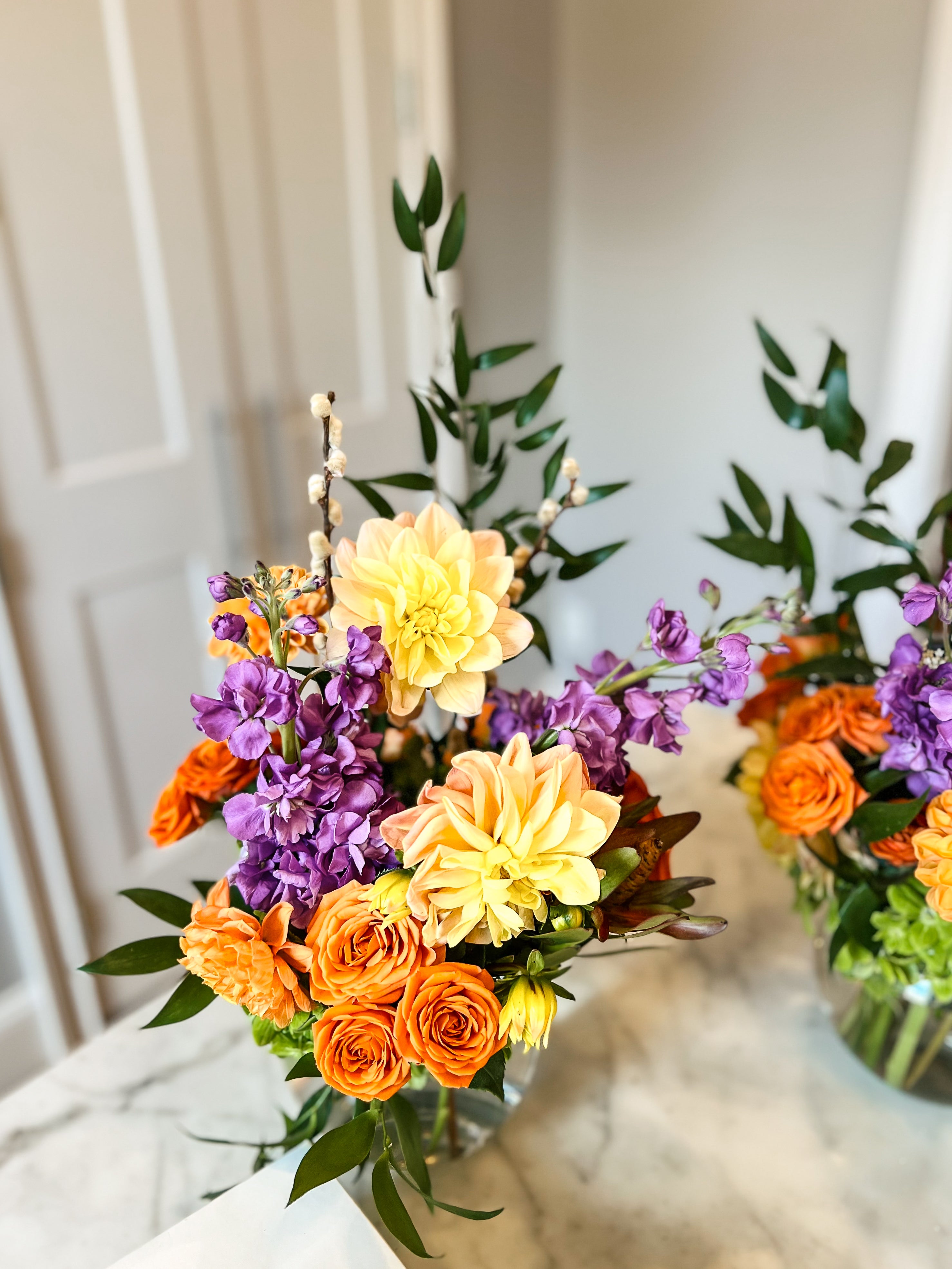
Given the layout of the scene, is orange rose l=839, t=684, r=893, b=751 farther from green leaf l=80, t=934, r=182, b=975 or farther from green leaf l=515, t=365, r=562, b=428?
green leaf l=80, t=934, r=182, b=975

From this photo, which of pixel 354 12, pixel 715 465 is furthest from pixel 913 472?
pixel 354 12

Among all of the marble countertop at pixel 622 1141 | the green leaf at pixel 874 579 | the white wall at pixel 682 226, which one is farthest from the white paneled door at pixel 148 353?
the green leaf at pixel 874 579

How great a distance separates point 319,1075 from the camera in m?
0.44

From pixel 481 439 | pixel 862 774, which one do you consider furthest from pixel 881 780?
pixel 481 439

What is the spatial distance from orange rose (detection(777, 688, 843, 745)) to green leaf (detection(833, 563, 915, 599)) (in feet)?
0.25

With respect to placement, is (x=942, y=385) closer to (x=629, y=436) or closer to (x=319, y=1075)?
(x=629, y=436)

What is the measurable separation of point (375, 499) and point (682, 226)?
1.53m

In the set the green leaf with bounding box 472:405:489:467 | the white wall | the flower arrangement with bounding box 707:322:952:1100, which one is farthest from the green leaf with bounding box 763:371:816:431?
the white wall

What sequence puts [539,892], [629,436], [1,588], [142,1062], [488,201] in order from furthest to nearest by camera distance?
[629,436] → [488,201] → [1,588] → [142,1062] → [539,892]

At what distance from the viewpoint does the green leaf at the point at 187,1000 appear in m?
0.47

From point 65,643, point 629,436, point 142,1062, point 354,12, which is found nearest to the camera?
point 142,1062

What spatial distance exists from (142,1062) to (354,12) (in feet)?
5.48

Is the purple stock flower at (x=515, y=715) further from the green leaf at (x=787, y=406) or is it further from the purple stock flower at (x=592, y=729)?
the green leaf at (x=787, y=406)

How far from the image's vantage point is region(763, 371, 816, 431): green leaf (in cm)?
65
